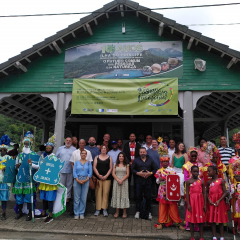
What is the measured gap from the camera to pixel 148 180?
570cm

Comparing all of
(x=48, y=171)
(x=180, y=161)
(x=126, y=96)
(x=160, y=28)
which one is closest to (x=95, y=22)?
(x=160, y=28)

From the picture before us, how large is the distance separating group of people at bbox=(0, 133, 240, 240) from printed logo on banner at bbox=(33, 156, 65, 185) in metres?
0.14

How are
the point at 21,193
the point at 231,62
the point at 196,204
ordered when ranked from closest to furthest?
the point at 196,204 < the point at 21,193 < the point at 231,62

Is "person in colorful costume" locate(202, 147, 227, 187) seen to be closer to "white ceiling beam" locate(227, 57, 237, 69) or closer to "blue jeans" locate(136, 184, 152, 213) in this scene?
"blue jeans" locate(136, 184, 152, 213)

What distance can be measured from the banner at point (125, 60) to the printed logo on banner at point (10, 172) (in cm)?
371

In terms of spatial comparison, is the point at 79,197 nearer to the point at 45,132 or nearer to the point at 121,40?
the point at 121,40

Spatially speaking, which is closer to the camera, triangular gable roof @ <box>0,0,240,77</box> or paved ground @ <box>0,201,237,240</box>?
paved ground @ <box>0,201,237,240</box>

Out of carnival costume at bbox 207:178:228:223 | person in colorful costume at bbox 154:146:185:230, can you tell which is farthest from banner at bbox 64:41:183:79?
carnival costume at bbox 207:178:228:223

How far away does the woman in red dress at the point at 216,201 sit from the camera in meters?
4.54

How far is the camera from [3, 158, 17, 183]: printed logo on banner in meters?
5.77

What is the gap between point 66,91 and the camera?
813 centimetres

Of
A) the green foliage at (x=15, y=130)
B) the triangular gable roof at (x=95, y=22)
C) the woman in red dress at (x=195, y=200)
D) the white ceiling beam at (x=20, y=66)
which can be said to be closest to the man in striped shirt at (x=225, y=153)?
the woman in red dress at (x=195, y=200)

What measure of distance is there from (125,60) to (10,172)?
17.2ft

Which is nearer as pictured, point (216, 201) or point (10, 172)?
point (216, 201)
